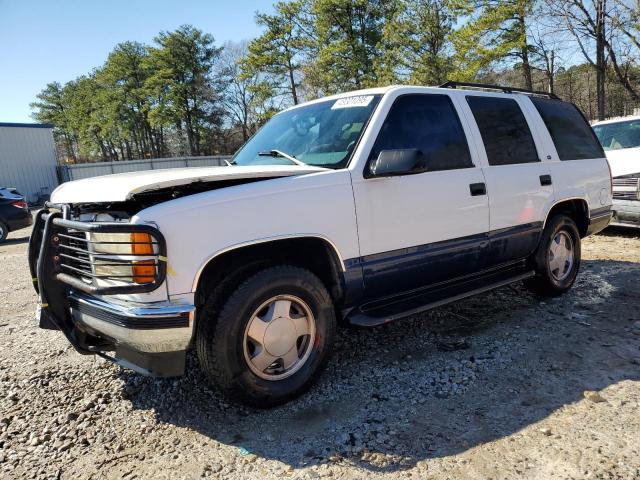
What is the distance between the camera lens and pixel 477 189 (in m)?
3.71

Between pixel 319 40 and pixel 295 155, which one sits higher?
pixel 319 40

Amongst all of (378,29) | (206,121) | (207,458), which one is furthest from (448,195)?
(206,121)

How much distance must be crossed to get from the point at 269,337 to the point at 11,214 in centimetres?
1197

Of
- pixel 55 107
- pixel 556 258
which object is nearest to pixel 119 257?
pixel 556 258

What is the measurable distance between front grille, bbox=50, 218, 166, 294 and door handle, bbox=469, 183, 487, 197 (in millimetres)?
2405

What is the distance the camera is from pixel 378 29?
1312 inches

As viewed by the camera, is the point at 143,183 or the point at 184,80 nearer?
the point at 143,183

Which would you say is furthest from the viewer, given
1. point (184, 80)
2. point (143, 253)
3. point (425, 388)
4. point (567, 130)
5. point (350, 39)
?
point (184, 80)

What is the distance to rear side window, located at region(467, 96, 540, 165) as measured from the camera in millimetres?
3934

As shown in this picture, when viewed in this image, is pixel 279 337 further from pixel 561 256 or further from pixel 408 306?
pixel 561 256

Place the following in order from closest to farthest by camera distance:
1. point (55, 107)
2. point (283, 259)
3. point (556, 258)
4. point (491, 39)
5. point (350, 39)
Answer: point (283, 259) → point (556, 258) → point (491, 39) → point (350, 39) → point (55, 107)

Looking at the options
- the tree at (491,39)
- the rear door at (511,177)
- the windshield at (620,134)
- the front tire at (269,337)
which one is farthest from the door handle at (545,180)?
the tree at (491,39)

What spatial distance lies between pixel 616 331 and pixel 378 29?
33456mm

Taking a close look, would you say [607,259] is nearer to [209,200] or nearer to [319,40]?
[209,200]
